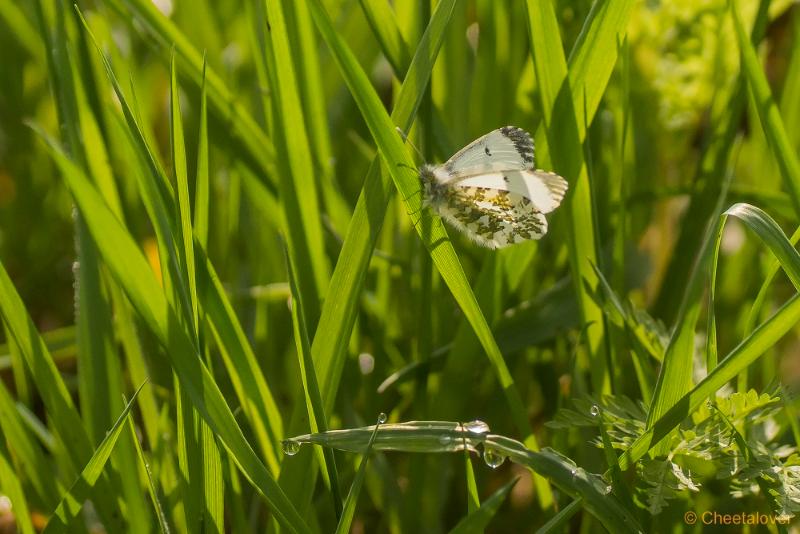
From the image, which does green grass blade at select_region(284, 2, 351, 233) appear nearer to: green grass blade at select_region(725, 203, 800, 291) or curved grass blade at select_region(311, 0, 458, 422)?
curved grass blade at select_region(311, 0, 458, 422)

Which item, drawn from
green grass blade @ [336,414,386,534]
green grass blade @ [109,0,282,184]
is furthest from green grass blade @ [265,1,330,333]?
green grass blade @ [336,414,386,534]

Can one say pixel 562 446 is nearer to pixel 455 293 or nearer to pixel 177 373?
pixel 455 293

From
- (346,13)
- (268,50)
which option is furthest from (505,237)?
(346,13)

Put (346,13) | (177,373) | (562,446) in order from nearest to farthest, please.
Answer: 1. (177,373)
2. (562,446)
3. (346,13)

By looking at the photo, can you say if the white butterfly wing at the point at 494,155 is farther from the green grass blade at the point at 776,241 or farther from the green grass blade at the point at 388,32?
the green grass blade at the point at 776,241

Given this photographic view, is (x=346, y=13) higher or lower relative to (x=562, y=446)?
higher

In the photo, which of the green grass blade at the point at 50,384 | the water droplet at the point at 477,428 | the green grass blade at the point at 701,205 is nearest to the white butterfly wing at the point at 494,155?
the water droplet at the point at 477,428

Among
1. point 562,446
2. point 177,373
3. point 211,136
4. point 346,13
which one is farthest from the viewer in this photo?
point 346,13

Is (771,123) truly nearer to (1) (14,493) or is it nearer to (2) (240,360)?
(2) (240,360)
